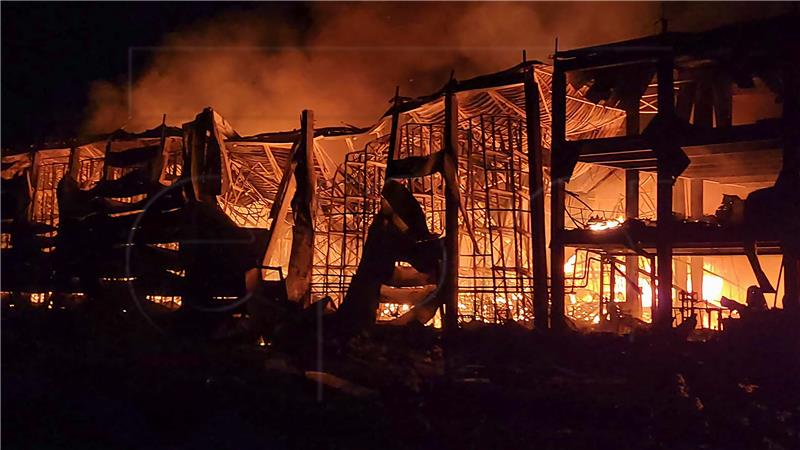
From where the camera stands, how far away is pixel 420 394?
8562 millimetres

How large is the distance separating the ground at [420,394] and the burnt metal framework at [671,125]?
5.36 feet

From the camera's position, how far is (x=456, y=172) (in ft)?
39.0

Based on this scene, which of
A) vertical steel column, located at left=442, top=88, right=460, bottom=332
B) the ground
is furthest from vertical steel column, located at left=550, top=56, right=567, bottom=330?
vertical steel column, located at left=442, top=88, right=460, bottom=332

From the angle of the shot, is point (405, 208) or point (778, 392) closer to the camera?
point (778, 392)

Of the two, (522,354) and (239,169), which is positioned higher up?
(239,169)

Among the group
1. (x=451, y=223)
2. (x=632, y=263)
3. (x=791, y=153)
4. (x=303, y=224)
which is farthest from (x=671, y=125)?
(x=303, y=224)

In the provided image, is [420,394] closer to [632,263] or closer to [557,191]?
[557,191]

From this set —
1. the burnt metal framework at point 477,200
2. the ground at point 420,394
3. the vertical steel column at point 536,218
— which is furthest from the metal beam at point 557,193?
the ground at point 420,394

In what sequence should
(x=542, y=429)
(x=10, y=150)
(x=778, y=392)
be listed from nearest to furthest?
(x=542, y=429) → (x=778, y=392) → (x=10, y=150)

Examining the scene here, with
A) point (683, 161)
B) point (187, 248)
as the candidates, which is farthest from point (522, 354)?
point (187, 248)

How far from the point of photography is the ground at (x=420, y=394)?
7.65 meters

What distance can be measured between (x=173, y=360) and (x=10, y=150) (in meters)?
9.20

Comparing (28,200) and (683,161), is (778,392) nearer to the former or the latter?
(683,161)

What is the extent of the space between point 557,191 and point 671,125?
6.34 ft
